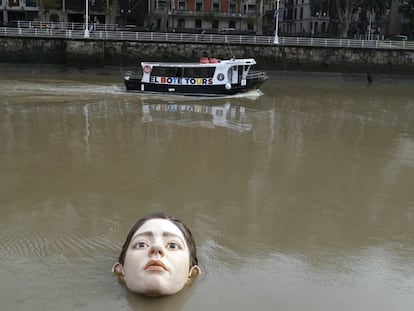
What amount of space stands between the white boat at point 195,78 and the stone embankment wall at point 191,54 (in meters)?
10.5

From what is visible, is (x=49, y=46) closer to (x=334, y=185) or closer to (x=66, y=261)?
(x=334, y=185)

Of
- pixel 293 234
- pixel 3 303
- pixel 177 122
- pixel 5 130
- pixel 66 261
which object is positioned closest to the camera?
pixel 3 303

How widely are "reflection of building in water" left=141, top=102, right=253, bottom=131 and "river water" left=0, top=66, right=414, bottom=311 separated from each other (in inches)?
4.4

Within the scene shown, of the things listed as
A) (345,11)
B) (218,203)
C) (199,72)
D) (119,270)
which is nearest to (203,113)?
(199,72)

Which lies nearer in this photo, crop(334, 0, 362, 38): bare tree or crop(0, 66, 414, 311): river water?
crop(0, 66, 414, 311): river water

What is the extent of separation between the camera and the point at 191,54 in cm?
3747

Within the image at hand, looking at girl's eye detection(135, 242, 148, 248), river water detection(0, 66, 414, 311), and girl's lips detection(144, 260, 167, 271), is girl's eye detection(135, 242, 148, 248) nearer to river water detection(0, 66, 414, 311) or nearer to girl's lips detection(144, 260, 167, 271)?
girl's lips detection(144, 260, 167, 271)

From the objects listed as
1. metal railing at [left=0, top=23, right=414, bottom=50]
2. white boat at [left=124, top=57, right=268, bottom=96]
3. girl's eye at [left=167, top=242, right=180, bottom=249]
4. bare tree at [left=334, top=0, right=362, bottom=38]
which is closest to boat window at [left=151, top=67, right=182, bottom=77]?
white boat at [left=124, top=57, right=268, bottom=96]

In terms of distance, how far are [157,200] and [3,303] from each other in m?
4.09

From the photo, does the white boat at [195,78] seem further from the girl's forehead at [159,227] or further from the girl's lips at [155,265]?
the girl's lips at [155,265]

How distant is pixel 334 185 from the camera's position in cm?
1088

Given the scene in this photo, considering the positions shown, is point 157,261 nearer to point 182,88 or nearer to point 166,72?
point 182,88

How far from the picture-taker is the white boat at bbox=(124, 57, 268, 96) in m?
26.2

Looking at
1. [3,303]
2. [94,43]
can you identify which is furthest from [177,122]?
[94,43]
